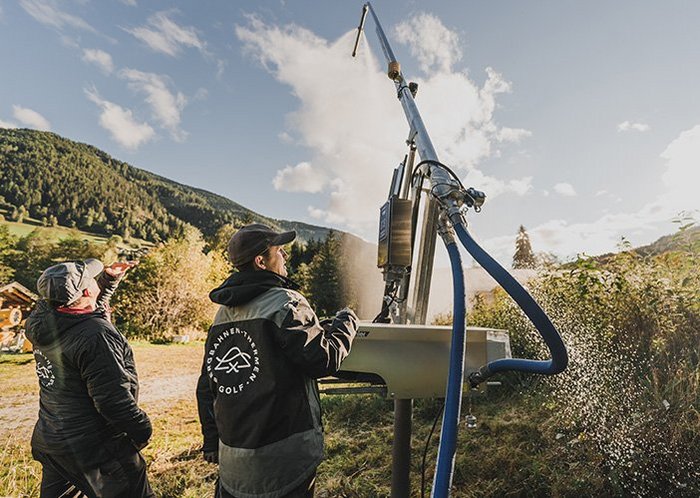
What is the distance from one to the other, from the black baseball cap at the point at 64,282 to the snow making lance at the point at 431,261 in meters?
1.90

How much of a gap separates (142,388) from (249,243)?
363 inches

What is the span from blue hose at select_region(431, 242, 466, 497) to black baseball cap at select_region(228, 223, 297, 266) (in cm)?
90

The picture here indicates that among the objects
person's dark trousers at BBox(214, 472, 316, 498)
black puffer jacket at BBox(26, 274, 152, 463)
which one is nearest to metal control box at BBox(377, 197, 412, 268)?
person's dark trousers at BBox(214, 472, 316, 498)

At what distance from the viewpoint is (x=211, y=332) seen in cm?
177

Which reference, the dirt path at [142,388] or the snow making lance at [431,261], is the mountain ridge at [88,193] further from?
the snow making lance at [431,261]

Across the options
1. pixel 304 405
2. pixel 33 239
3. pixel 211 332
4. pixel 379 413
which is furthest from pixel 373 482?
pixel 33 239

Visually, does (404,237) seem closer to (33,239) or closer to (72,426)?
(72,426)

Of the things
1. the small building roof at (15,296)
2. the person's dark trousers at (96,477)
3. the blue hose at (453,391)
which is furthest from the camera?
the small building roof at (15,296)

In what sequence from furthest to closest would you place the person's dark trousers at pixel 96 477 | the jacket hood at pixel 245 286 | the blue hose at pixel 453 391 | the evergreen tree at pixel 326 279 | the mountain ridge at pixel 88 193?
the mountain ridge at pixel 88 193 → the evergreen tree at pixel 326 279 → the person's dark trousers at pixel 96 477 → the jacket hood at pixel 245 286 → the blue hose at pixel 453 391

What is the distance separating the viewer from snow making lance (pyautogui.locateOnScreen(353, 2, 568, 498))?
1.22 meters

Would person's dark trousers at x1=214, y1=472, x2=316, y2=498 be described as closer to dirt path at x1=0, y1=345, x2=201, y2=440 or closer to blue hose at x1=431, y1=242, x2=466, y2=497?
blue hose at x1=431, y1=242, x2=466, y2=497

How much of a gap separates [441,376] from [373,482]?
2214 mm

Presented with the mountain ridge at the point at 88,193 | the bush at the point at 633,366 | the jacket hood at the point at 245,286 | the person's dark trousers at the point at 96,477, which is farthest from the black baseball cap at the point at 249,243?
the mountain ridge at the point at 88,193

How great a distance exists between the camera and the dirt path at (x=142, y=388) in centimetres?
640
